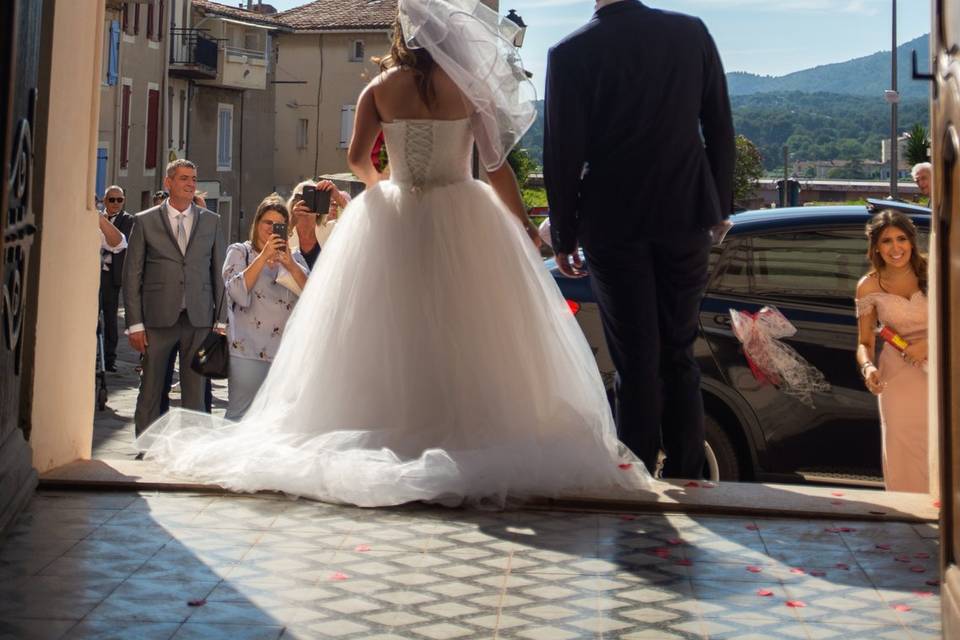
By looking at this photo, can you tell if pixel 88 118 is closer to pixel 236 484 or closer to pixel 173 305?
pixel 236 484

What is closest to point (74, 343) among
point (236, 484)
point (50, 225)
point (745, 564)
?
point (50, 225)

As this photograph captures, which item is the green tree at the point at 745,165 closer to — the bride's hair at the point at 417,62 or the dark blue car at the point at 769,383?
the dark blue car at the point at 769,383

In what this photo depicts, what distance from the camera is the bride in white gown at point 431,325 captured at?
642 cm

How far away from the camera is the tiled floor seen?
171 inches

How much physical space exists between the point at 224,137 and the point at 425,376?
60.2m

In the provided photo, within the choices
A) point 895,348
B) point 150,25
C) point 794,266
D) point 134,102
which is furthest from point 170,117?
point 895,348

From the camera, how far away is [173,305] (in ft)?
35.3

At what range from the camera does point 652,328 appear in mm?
6551

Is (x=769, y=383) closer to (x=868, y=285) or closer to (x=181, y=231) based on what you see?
(x=868, y=285)

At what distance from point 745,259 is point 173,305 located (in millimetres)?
3893

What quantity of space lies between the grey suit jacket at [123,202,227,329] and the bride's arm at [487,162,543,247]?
4.25 meters

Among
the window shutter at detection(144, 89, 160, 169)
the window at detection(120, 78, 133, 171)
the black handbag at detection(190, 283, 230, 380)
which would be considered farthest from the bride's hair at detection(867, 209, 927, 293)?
Answer: the window shutter at detection(144, 89, 160, 169)

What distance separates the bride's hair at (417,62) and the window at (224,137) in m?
58.7

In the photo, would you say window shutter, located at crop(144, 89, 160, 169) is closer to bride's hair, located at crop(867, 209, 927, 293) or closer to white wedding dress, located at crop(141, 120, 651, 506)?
bride's hair, located at crop(867, 209, 927, 293)
